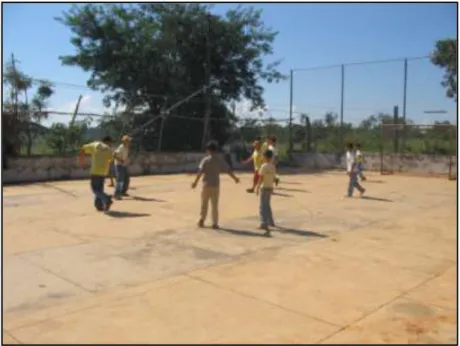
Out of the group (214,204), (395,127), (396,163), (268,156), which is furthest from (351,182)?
(396,163)

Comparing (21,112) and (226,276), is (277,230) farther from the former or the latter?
(21,112)

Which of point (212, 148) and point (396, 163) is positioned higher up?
point (212, 148)

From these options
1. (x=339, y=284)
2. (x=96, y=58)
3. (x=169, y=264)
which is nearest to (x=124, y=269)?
(x=169, y=264)

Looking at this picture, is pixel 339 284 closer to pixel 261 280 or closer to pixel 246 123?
pixel 261 280

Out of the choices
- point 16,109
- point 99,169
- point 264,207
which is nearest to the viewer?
point 264,207

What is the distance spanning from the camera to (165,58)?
2433cm

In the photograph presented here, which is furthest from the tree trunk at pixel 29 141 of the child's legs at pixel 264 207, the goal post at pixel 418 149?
the goal post at pixel 418 149

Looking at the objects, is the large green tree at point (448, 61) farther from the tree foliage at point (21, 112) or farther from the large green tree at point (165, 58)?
the tree foliage at point (21, 112)

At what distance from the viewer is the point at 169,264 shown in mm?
6520

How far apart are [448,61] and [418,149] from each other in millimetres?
4785

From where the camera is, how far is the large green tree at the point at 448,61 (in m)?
23.6

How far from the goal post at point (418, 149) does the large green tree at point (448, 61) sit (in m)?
1.99

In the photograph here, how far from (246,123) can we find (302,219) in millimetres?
16136

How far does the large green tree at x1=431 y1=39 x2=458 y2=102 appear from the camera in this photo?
23.6 m
